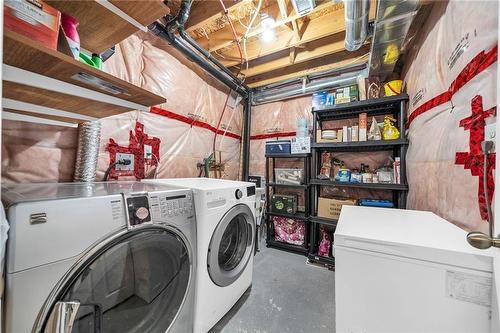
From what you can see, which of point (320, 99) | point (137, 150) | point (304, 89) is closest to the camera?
point (137, 150)

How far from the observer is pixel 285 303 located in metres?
1.57

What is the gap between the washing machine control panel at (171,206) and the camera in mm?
942

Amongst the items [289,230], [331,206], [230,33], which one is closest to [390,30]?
[230,33]

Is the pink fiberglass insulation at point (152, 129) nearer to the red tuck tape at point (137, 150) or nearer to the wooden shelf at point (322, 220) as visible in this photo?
the red tuck tape at point (137, 150)

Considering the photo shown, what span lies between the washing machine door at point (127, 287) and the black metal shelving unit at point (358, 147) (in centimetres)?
163

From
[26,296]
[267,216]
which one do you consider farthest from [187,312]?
[267,216]

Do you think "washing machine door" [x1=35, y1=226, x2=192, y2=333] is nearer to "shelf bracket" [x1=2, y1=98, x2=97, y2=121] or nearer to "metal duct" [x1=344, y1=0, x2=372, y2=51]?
"shelf bracket" [x1=2, y1=98, x2=97, y2=121]

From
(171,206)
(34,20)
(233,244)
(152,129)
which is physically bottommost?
(233,244)

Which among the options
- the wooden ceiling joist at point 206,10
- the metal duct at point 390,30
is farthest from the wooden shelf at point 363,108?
the wooden ceiling joist at point 206,10

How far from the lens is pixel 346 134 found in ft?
7.24

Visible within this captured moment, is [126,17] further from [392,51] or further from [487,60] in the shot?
[392,51]

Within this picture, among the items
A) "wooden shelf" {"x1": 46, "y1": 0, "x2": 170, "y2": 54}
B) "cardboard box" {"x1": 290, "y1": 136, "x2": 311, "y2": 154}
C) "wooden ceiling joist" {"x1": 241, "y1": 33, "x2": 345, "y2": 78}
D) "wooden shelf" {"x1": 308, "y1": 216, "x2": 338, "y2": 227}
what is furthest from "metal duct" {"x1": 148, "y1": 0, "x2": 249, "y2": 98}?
"wooden shelf" {"x1": 308, "y1": 216, "x2": 338, "y2": 227}

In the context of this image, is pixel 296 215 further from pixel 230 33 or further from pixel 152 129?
pixel 230 33

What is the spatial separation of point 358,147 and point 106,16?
2.38m
